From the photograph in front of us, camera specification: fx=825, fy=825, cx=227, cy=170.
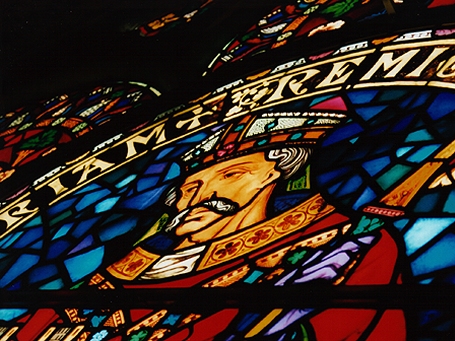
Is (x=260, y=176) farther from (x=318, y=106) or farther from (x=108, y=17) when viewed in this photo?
(x=108, y=17)

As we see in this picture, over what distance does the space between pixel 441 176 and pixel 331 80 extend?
0.95m

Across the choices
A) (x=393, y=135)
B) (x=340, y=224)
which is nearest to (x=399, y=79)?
(x=393, y=135)

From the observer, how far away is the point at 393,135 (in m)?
2.71

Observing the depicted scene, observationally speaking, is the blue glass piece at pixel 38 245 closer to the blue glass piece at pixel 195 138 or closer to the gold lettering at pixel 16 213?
the gold lettering at pixel 16 213

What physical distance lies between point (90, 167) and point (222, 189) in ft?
2.84

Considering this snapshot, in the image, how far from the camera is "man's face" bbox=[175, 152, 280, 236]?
278 cm

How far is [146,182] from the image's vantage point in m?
3.22

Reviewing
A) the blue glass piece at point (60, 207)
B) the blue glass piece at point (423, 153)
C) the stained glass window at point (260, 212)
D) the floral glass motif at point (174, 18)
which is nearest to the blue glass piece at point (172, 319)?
the stained glass window at point (260, 212)

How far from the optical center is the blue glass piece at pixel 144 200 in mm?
3055

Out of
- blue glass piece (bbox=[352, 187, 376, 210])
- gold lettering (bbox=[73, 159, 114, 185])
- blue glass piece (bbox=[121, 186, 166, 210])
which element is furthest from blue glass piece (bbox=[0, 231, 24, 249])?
blue glass piece (bbox=[352, 187, 376, 210])

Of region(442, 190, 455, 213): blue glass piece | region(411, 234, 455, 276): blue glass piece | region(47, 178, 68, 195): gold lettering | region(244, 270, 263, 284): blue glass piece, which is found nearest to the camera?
region(411, 234, 455, 276): blue glass piece

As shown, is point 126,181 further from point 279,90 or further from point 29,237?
point 279,90

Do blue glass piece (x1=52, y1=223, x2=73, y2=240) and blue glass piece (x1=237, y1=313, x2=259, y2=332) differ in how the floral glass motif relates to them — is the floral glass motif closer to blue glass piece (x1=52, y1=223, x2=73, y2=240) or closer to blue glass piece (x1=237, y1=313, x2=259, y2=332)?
blue glass piece (x1=52, y1=223, x2=73, y2=240)

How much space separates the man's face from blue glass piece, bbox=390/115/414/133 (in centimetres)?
42
